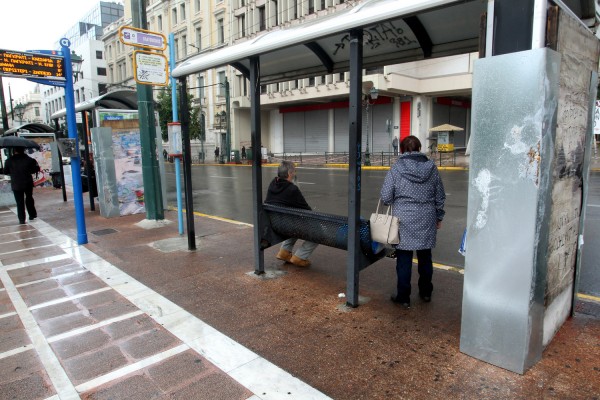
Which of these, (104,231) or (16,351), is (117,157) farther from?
(16,351)

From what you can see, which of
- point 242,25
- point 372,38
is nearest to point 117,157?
point 372,38

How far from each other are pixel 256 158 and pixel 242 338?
7.16 feet

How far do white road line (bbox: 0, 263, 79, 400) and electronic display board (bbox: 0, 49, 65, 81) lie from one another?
343 centimetres

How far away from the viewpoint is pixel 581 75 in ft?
10.2

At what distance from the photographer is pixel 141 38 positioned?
6758 mm

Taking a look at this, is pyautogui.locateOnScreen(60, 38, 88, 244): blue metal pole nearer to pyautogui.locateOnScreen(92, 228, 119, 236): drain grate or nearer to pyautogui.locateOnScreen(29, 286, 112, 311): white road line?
pyautogui.locateOnScreen(92, 228, 119, 236): drain grate

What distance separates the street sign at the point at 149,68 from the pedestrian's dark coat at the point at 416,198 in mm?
4942

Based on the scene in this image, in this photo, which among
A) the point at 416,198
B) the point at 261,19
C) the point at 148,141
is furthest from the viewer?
the point at 261,19

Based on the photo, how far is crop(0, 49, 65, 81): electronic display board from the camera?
6.27 m

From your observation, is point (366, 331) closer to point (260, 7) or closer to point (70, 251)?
point (70, 251)

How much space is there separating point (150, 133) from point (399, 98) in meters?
29.2

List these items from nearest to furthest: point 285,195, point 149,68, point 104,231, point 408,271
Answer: point 408,271, point 285,195, point 149,68, point 104,231

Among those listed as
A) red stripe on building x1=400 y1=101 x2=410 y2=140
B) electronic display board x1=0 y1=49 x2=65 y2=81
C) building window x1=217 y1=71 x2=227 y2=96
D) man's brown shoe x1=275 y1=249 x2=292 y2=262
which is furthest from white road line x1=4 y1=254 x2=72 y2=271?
building window x1=217 y1=71 x2=227 y2=96

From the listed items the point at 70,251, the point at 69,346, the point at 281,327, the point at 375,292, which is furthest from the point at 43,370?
the point at 70,251
